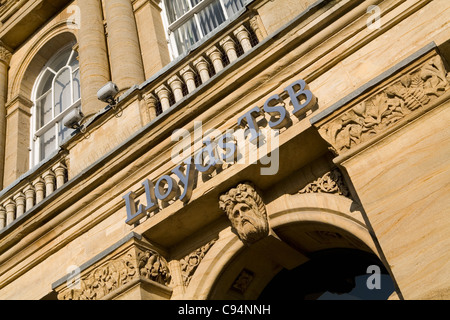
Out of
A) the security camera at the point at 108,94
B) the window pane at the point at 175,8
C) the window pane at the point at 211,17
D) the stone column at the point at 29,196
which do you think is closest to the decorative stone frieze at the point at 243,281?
the security camera at the point at 108,94

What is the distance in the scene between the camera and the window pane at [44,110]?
514 inches

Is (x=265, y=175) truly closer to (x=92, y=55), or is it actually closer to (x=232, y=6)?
(x=232, y=6)

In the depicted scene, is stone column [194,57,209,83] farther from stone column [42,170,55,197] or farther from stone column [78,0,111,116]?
stone column [42,170,55,197]

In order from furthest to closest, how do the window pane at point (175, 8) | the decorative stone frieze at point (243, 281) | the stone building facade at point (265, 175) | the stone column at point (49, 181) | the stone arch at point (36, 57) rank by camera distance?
the stone arch at point (36, 57) < the window pane at point (175, 8) < the stone column at point (49, 181) < the decorative stone frieze at point (243, 281) < the stone building facade at point (265, 175)

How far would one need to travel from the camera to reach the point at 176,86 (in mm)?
8133

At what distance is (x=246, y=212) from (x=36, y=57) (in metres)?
9.57

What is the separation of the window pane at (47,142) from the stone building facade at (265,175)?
3.06 m

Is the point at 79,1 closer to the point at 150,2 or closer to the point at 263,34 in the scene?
the point at 150,2

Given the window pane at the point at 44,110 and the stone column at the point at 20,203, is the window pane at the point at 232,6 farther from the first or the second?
the stone column at the point at 20,203

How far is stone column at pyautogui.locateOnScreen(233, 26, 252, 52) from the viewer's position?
7573 millimetres

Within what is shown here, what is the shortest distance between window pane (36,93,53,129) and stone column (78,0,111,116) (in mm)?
2326

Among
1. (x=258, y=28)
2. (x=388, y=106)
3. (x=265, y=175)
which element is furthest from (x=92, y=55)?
(x=388, y=106)

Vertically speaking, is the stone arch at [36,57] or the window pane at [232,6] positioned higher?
the stone arch at [36,57]

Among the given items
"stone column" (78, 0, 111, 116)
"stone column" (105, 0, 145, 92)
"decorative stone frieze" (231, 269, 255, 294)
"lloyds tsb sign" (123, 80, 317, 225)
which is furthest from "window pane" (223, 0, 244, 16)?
"decorative stone frieze" (231, 269, 255, 294)
